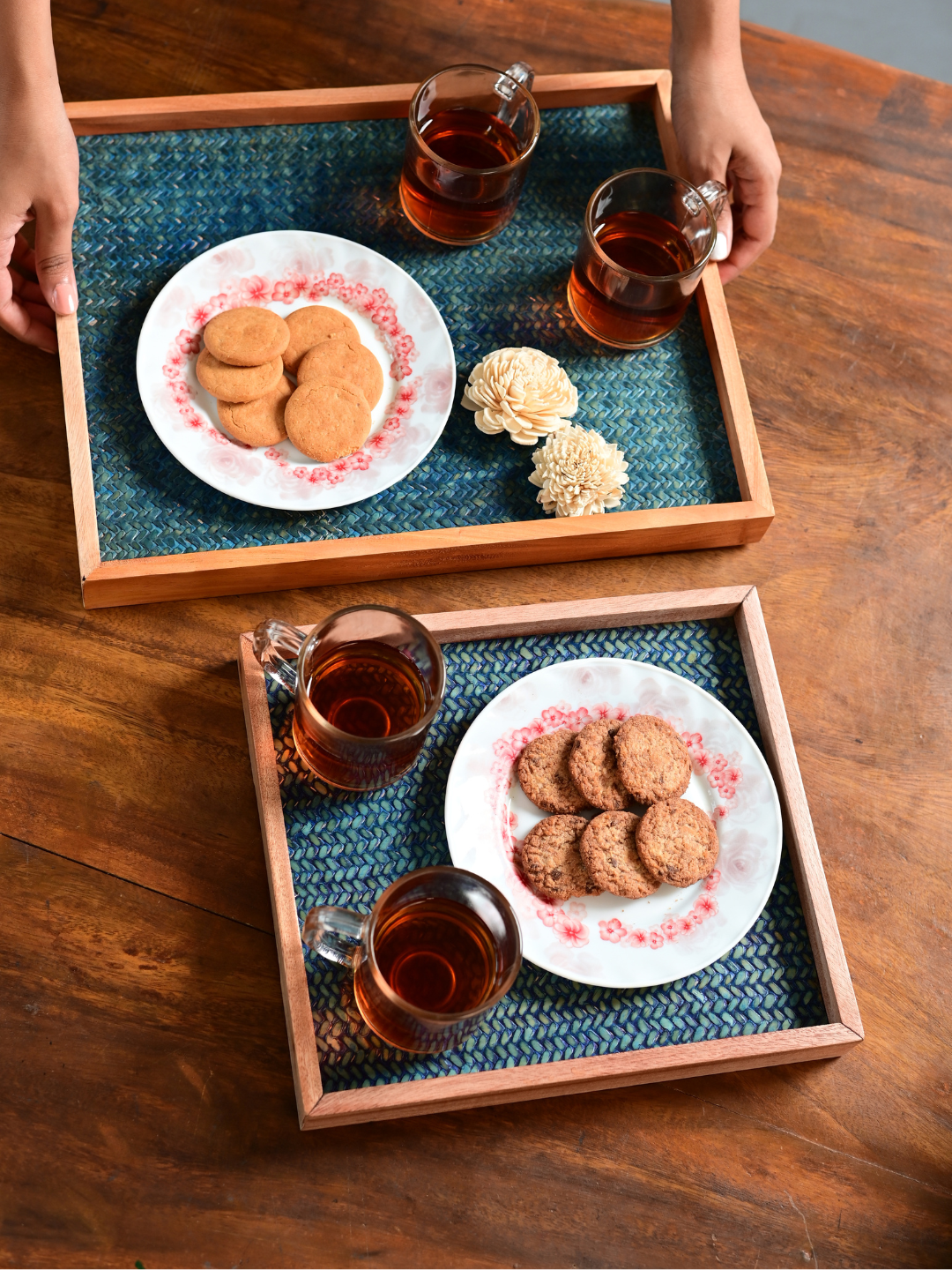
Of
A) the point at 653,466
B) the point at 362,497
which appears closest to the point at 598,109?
the point at 653,466

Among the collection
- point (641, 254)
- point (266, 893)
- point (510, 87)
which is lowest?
point (266, 893)

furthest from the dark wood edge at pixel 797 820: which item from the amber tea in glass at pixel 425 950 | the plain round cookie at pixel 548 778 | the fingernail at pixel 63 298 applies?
the fingernail at pixel 63 298

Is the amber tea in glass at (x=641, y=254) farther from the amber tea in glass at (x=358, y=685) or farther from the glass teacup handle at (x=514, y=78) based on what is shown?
the amber tea in glass at (x=358, y=685)

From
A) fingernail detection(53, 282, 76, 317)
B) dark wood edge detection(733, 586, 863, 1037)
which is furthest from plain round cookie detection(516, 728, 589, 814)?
fingernail detection(53, 282, 76, 317)

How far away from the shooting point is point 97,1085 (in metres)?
1.10

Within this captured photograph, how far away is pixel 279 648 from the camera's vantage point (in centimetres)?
109

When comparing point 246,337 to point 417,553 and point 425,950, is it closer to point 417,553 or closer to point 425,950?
point 417,553

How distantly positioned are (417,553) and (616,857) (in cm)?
39

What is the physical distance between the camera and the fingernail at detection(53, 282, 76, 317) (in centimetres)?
125

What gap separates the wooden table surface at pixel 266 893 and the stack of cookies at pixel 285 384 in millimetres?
182

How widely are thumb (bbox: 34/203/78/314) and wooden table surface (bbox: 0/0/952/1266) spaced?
97mm

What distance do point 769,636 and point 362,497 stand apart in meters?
0.51

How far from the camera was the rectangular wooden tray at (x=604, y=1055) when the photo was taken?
1061 mm

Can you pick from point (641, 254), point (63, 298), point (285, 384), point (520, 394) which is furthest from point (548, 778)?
point (63, 298)
